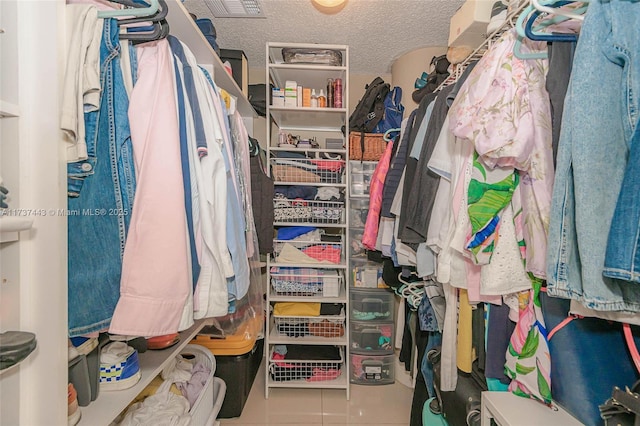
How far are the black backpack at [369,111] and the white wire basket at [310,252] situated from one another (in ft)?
2.54

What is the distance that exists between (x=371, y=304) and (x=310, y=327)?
0.43m

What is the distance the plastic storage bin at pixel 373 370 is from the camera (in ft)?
6.52

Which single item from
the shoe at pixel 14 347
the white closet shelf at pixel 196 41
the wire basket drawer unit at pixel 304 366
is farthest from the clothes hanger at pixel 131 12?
the wire basket drawer unit at pixel 304 366

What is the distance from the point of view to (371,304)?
1999 mm

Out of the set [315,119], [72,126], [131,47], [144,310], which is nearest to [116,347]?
[144,310]

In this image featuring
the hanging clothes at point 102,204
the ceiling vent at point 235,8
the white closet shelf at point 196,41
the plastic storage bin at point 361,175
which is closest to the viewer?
the hanging clothes at point 102,204

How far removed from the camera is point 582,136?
575 mm

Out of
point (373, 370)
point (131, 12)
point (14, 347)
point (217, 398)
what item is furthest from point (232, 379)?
point (131, 12)

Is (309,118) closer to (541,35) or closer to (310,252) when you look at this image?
(310,252)

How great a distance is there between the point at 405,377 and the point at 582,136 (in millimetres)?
1869

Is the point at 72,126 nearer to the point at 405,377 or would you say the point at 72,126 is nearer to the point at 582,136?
the point at 582,136

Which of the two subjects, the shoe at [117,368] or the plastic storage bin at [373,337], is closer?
the shoe at [117,368]

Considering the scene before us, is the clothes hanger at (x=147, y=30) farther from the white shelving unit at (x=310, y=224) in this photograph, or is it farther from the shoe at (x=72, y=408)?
the white shelving unit at (x=310, y=224)

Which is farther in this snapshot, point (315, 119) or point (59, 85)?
point (315, 119)
